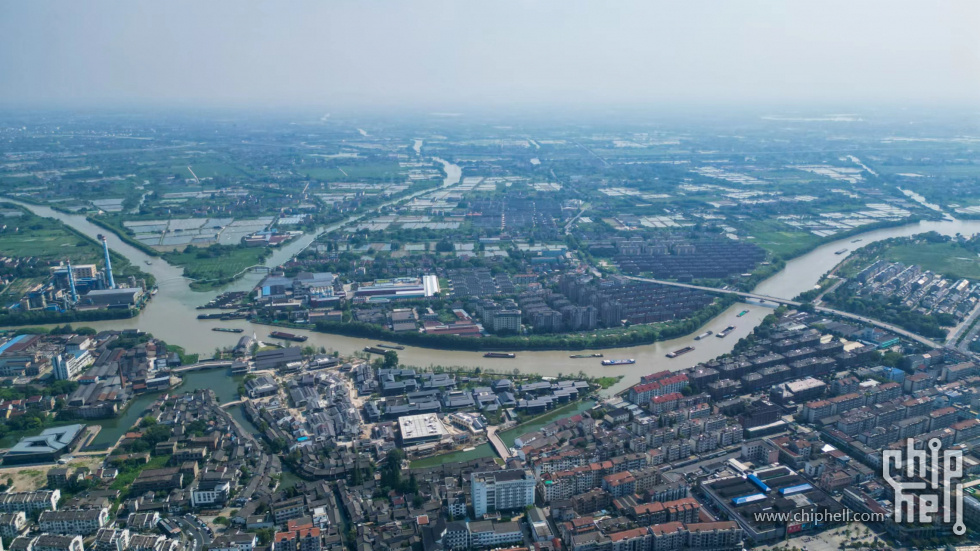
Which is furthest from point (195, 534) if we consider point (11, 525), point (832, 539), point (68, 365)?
point (832, 539)

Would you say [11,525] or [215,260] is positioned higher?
[215,260]

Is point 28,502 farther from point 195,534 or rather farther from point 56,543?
point 195,534

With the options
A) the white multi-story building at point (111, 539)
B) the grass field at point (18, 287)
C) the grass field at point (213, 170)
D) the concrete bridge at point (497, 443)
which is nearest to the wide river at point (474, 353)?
the concrete bridge at point (497, 443)

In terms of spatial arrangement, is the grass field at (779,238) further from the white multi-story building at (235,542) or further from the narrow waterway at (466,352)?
the white multi-story building at (235,542)

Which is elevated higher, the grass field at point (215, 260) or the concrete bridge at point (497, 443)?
the grass field at point (215, 260)

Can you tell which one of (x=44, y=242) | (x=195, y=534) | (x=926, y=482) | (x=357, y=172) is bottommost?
(x=195, y=534)

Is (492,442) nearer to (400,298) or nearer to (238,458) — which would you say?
(238,458)

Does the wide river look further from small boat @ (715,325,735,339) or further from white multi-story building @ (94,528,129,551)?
white multi-story building @ (94,528,129,551)
